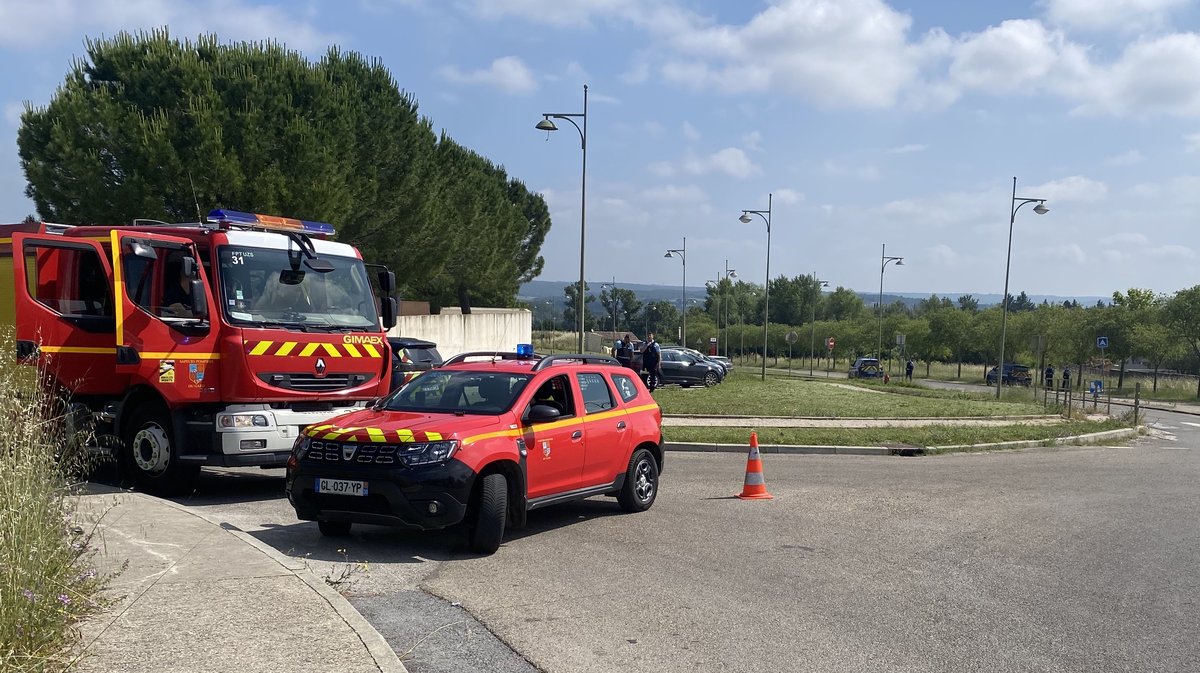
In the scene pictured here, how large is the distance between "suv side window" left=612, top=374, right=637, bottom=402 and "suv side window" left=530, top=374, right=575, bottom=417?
971 millimetres

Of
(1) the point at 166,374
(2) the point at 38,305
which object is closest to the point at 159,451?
(1) the point at 166,374

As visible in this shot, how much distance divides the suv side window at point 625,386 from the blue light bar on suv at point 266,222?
4366 millimetres

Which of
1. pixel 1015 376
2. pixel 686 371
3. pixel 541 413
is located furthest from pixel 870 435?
pixel 1015 376

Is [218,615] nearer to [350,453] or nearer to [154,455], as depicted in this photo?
[350,453]

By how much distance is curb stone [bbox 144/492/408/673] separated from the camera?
17.3 feet

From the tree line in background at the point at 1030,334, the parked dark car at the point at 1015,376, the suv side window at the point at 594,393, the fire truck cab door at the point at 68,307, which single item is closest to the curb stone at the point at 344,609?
the suv side window at the point at 594,393

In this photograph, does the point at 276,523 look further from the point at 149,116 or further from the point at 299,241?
the point at 149,116

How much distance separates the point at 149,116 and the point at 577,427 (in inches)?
760

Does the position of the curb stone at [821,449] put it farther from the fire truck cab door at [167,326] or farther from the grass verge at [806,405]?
the fire truck cab door at [167,326]

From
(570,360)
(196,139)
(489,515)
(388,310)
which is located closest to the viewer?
(489,515)

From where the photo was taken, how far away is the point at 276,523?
31.4ft

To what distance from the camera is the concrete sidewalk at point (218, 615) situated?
5145mm

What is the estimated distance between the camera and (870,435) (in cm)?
1917

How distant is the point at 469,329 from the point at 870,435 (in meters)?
27.0
